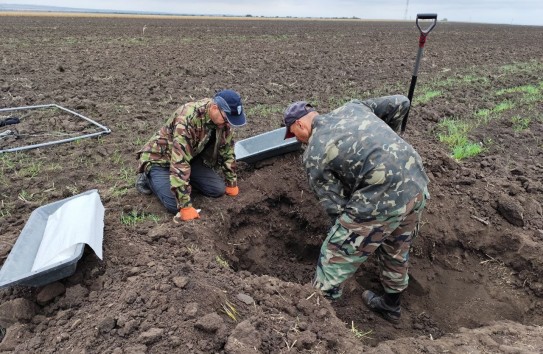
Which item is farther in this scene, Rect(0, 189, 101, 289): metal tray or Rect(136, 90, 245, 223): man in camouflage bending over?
Rect(136, 90, 245, 223): man in camouflage bending over

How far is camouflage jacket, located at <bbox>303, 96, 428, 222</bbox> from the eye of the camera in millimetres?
2846

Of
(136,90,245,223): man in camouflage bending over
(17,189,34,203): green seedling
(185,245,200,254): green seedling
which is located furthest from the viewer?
(17,189,34,203): green seedling

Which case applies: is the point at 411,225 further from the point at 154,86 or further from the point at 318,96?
the point at 154,86

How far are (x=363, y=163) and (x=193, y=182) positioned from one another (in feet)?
7.07

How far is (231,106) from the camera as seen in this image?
3.65m

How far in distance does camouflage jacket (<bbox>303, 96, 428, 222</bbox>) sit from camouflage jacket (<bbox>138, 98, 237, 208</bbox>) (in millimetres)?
1330

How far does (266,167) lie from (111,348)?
9.41 feet

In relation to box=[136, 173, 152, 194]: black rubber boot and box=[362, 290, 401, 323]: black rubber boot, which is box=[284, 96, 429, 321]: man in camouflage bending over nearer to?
box=[362, 290, 401, 323]: black rubber boot

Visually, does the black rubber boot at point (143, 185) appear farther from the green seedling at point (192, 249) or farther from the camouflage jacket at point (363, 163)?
the camouflage jacket at point (363, 163)

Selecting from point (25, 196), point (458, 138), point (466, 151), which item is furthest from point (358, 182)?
point (458, 138)

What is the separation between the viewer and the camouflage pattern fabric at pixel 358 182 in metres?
2.86

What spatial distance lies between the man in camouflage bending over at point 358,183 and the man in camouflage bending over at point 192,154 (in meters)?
0.89

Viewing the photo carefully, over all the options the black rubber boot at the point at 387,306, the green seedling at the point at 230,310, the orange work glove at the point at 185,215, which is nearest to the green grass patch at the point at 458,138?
the black rubber boot at the point at 387,306

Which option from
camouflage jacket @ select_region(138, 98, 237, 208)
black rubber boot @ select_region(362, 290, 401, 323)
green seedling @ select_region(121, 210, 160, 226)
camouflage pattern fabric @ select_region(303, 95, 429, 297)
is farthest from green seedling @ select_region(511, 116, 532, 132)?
green seedling @ select_region(121, 210, 160, 226)
